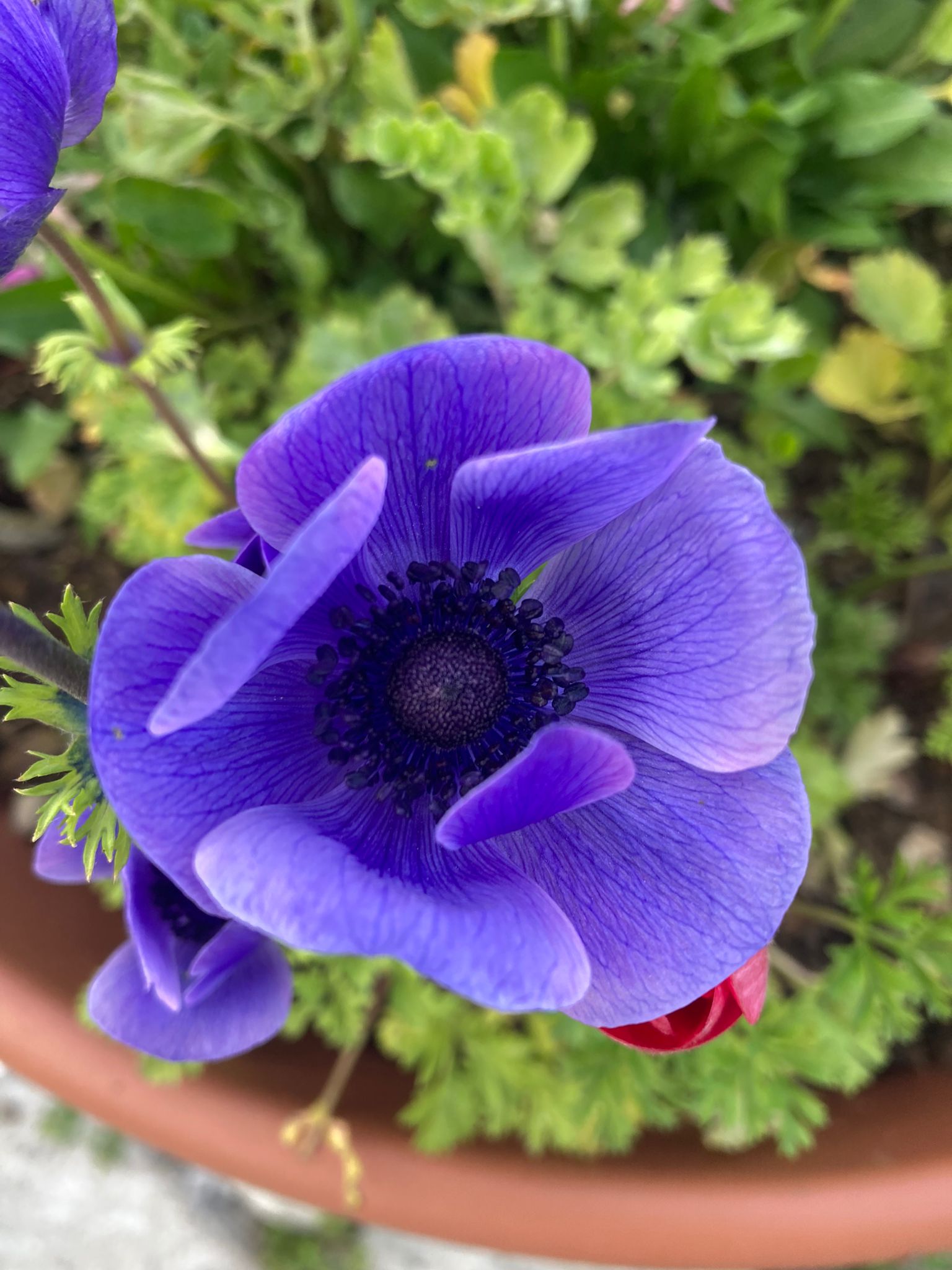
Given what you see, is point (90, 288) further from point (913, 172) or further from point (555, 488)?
point (913, 172)

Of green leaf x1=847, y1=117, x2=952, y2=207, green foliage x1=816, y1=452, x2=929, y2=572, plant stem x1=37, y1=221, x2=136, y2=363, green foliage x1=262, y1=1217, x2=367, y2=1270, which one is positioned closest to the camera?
plant stem x1=37, y1=221, x2=136, y2=363

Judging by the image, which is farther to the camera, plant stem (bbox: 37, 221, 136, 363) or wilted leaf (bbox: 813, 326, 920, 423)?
wilted leaf (bbox: 813, 326, 920, 423)

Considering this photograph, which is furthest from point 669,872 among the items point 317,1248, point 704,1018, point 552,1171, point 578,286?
point 317,1248

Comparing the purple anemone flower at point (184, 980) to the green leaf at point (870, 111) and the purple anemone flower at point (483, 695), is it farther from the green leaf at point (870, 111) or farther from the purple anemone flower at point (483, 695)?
the green leaf at point (870, 111)

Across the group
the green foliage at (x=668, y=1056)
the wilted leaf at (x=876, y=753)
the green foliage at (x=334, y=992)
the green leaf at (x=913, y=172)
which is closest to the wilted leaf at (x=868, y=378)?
the green leaf at (x=913, y=172)

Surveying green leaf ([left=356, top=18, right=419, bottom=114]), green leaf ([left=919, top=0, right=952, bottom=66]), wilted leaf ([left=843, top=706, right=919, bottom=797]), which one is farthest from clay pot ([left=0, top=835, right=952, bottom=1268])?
green leaf ([left=919, top=0, right=952, bottom=66])

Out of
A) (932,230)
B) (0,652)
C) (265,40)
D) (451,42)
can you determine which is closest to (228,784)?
(0,652)

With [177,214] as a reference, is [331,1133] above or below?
below

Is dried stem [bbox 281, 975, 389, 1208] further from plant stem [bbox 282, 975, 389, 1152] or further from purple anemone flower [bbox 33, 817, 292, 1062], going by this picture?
purple anemone flower [bbox 33, 817, 292, 1062]
